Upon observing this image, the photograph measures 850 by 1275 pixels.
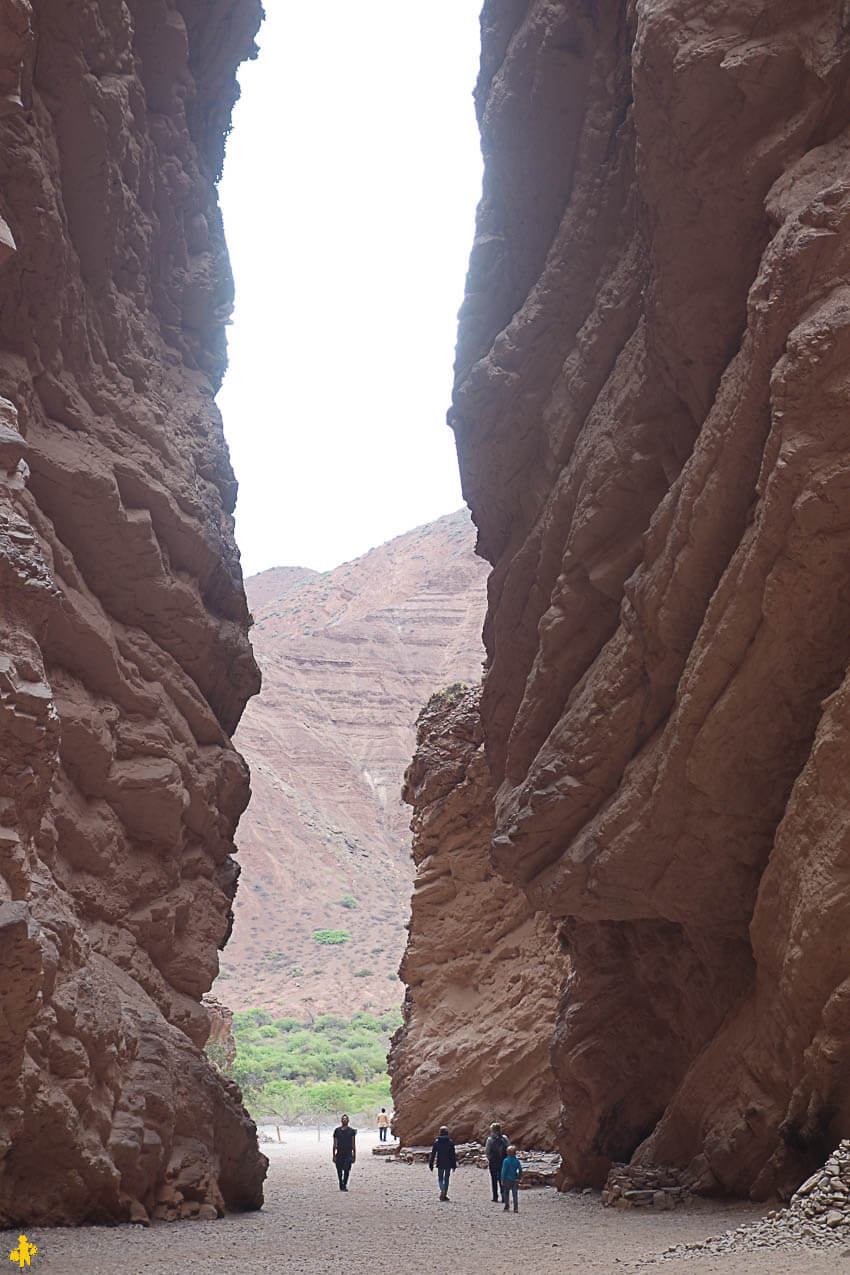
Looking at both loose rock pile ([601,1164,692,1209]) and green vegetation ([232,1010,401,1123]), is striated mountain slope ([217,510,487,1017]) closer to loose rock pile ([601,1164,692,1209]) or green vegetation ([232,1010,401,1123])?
green vegetation ([232,1010,401,1123])

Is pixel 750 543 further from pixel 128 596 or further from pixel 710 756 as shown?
pixel 128 596

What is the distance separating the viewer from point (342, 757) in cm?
10669

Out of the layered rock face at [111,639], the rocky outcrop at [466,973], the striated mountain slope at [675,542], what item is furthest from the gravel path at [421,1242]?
the rocky outcrop at [466,973]

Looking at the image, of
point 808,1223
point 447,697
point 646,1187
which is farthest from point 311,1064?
point 808,1223

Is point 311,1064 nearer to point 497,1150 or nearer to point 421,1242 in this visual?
point 497,1150

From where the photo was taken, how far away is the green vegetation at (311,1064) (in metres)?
47.9

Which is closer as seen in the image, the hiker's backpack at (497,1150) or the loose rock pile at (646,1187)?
the loose rock pile at (646,1187)

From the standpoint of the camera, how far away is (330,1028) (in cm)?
7112

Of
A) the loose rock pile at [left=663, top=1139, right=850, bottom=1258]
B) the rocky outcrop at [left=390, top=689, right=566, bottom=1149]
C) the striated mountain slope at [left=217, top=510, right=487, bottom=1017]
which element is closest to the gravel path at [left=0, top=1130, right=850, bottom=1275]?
the loose rock pile at [left=663, top=1139, right=850, bottom=1258]

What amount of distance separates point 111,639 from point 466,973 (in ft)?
41.5

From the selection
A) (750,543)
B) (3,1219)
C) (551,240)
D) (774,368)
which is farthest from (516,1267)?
(551,240)

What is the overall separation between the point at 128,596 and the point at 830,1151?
10.3 metres

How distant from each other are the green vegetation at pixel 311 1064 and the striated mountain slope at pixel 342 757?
466 cm

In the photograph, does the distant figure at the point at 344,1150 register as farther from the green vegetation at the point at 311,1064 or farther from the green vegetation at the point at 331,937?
the green vegetation at the point at 331,937
